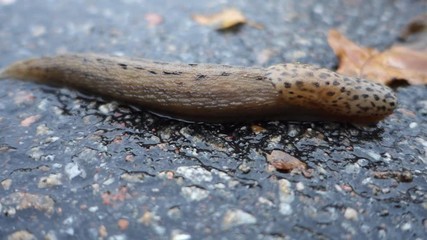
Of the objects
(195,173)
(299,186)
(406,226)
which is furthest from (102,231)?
(406,226)

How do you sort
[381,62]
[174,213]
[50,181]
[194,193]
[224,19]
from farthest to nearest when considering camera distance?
[224,19], [381,62], [50,181], [194,193], [174,213]

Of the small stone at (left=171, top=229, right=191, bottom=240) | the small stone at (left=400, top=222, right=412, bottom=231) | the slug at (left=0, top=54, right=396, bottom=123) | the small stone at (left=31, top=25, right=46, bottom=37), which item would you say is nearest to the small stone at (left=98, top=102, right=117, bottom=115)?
the slug at (left=0, top=54, right=396, bottom=123)

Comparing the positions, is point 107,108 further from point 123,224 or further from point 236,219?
point 236,219

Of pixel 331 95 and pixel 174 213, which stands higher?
pixel 331 95

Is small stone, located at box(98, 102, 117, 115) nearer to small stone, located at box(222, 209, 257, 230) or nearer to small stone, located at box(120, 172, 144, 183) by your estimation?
small stone, located at box(120, 172, 144, 183)

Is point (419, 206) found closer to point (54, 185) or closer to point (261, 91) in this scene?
point (261, 91)

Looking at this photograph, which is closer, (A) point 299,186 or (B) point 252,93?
(A) point 299,186

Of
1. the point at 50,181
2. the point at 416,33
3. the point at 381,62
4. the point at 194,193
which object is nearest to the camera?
the point at 194,193

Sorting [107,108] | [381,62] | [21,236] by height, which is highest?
[381,62]
